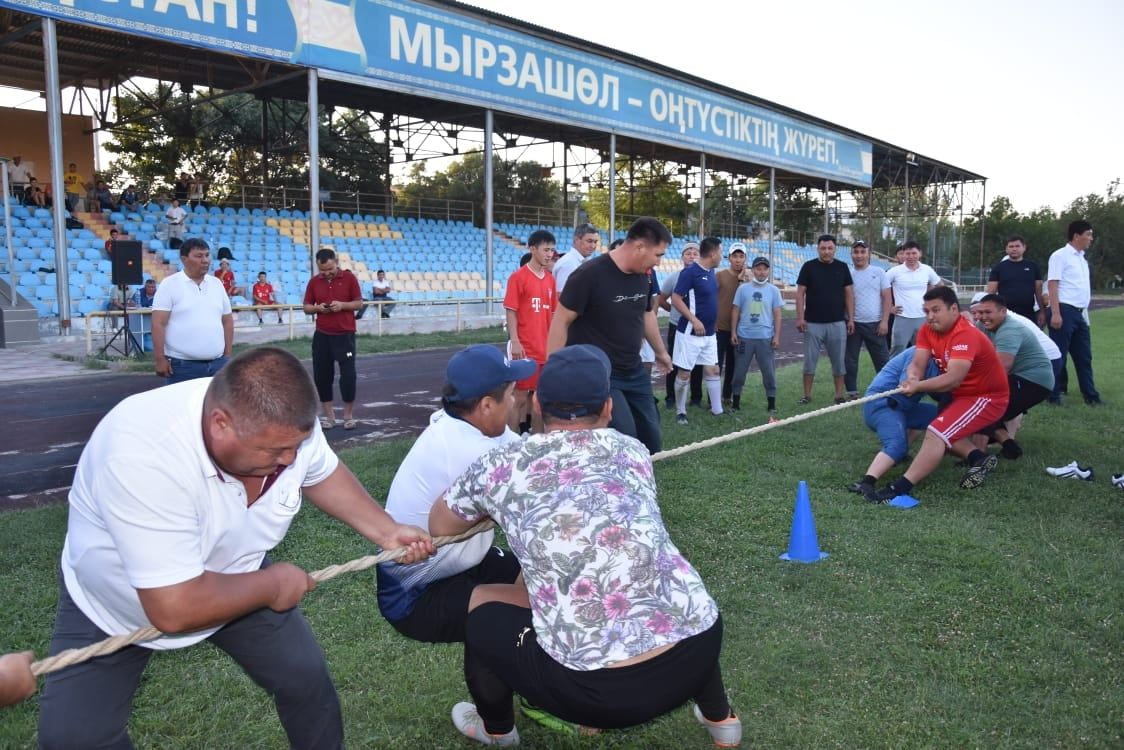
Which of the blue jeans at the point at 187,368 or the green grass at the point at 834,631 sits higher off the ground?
the blue jeans at the point at 187,368

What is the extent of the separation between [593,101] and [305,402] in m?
23.4

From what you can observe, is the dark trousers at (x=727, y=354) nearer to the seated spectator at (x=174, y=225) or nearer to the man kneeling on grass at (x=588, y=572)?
the man kneeling on grass at (x=588, y=572)

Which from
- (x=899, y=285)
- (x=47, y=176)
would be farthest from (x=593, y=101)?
(x=47, y=176)

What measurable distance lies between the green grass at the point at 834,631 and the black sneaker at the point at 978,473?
0.28 ft

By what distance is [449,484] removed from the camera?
2.90 m

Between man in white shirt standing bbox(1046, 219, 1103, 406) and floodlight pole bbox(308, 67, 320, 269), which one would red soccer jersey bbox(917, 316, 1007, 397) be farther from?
floodlight pole bbox(308, 67, 320, 269)

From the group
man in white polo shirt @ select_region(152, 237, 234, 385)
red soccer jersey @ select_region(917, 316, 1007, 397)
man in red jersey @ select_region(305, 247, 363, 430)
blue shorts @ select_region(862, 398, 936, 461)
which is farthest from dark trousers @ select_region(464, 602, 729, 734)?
man in red jersey @ select_region(305, 247, 363, 430)

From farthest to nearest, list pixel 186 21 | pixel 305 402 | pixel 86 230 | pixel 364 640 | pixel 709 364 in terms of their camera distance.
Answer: pixel 86 230
pixel 186 21
pixel 709 364
pixel 364 640
pixel 305 402

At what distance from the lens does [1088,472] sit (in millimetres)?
6461

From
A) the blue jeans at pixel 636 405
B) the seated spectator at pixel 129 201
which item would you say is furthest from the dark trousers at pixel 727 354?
the seated spectator at pixel 129 201

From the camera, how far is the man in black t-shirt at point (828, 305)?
9.70m

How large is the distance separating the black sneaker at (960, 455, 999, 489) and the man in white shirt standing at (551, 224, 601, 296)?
11.9ft

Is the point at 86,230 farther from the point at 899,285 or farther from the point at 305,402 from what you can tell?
the point at 305,402

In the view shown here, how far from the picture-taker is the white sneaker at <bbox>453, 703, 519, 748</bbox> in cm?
305
